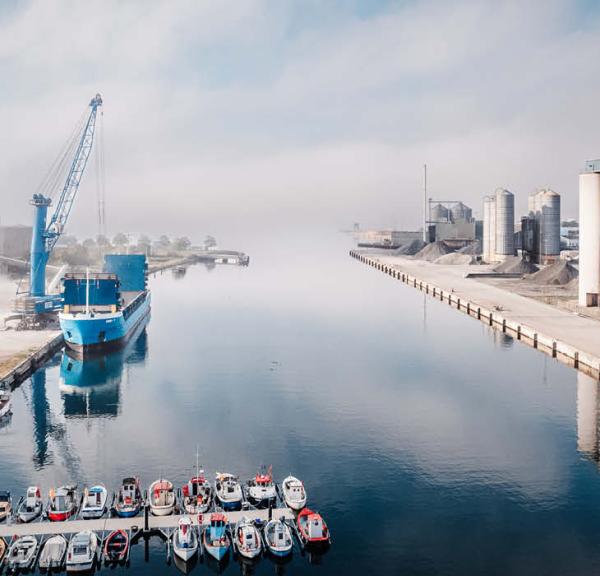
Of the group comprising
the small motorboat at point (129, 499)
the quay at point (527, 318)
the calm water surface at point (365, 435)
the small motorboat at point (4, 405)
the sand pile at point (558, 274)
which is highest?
the sand pile at point (558, 274)

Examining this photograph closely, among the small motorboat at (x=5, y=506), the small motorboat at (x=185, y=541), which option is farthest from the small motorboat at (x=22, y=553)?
the small motorboat at (x=185, y=541)

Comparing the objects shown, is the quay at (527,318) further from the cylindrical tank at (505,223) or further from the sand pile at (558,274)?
the cylindrical tank at (505,223)

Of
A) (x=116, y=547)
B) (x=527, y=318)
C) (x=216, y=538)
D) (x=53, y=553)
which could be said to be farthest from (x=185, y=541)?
(x=527, y=318)

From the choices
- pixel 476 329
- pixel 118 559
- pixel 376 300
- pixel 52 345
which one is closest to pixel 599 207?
pixel 476 329

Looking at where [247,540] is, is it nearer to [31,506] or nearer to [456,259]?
[31,506]

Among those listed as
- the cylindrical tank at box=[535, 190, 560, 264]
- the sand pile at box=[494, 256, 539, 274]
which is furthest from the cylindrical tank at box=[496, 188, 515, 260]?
the cylindrical tank at box=[535, 190, 560, 264]

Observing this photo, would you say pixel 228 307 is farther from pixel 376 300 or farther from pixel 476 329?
pixel 476 329

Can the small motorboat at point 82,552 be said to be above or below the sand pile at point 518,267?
below
